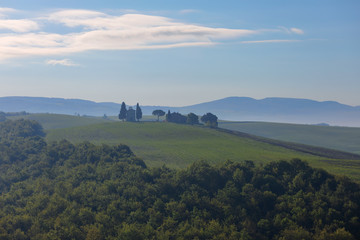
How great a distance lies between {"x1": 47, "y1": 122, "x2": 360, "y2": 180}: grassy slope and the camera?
10048 cm

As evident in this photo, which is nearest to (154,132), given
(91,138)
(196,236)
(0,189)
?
(91,138)

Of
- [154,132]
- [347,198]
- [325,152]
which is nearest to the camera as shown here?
[347,198]

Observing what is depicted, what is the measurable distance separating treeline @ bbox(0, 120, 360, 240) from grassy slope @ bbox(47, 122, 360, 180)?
19289mm

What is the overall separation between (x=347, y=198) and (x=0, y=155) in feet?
311

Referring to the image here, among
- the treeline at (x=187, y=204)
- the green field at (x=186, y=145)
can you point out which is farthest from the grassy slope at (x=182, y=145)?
the treeline at (x=187, y=204)

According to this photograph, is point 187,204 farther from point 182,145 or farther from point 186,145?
point 182,145

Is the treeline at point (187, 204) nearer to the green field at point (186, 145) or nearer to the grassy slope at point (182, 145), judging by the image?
the green field at point (186, 145)

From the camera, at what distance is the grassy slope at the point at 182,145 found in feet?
330

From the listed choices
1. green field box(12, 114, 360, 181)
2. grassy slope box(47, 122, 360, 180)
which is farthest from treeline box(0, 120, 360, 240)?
grassy slope box(47, 122, 360, 180)

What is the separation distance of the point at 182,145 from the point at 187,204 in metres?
Answer: 71.2

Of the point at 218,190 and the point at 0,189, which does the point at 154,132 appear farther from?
the point at 218,190

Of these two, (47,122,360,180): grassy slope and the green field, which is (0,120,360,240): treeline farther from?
(47,122,360,180): grassy slope

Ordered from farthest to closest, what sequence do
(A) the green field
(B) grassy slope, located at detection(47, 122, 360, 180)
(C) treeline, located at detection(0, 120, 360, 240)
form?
1. (B) grassy slope, located at detection(47, 122, 360, 180)
2. (A) the green field
3. (C) treeline, located at detection(0, 120, 360, 240)

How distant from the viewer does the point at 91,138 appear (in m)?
150
